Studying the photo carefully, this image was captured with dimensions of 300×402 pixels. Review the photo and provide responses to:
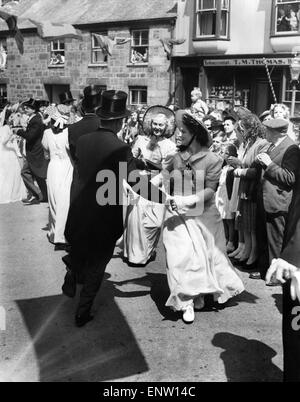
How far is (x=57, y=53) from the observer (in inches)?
990

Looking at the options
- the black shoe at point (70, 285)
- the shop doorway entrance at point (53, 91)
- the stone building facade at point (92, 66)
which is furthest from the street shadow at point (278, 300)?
the shop doorway entrance at point (53, 91)

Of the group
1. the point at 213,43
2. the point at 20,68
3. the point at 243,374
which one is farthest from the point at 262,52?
the point at 243,374

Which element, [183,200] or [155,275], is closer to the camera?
[183,200]

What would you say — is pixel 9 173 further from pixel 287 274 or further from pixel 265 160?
pixel 287 274

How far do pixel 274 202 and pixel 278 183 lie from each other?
203mm

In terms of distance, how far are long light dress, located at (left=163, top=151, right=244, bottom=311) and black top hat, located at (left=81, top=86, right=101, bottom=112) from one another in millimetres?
1756

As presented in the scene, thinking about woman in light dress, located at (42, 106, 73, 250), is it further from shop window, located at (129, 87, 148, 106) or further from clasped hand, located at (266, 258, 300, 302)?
shop window, located at (129, 87, 148, 106)

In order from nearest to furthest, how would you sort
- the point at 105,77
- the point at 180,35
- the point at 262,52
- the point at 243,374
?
1. the point at 243,374
2. the point at 262,52
3. the point at 180,35
4. the point at 105,77

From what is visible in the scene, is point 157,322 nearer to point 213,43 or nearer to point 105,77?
point 213,43

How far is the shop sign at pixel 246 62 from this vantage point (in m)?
18.3

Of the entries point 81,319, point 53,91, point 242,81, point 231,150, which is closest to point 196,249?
point 81,319

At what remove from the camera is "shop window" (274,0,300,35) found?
1816cm

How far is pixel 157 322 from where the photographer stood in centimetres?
478
